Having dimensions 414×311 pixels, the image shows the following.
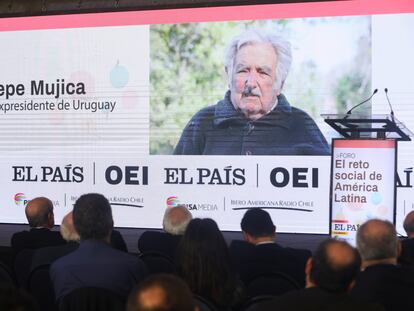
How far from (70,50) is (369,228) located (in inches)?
191

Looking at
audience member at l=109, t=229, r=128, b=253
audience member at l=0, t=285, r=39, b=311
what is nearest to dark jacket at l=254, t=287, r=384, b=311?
audience member at l=0, t=285, r=39, b=311

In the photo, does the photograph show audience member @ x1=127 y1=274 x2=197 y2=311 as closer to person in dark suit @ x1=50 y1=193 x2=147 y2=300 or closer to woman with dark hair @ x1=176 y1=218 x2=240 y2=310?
woman with dark hair @ x1=176 y1=218 x2=240 y2=310

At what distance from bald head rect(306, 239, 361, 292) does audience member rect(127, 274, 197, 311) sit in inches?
27.6

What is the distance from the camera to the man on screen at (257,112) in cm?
633

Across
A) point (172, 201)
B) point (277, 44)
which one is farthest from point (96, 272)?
point (277, 44)

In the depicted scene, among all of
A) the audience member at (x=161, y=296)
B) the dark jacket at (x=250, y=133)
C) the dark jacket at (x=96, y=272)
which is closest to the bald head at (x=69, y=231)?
the dark jacket at (x=96, y=272)

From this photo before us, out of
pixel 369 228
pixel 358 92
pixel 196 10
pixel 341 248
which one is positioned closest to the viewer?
pixel 341 248

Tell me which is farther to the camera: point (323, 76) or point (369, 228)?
point (323, 76)

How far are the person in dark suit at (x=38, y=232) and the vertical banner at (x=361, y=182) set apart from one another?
236cm

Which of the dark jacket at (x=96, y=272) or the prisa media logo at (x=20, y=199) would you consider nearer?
the dark jacket at (x=96, y=272)

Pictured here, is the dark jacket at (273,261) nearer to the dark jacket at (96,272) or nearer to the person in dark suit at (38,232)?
the dark jacket at (96,272)

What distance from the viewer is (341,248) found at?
7.77 ft

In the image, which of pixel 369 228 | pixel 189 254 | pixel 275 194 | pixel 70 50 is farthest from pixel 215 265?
pixel 70 50

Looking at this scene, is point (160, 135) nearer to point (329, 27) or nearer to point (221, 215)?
point (221, 215)
